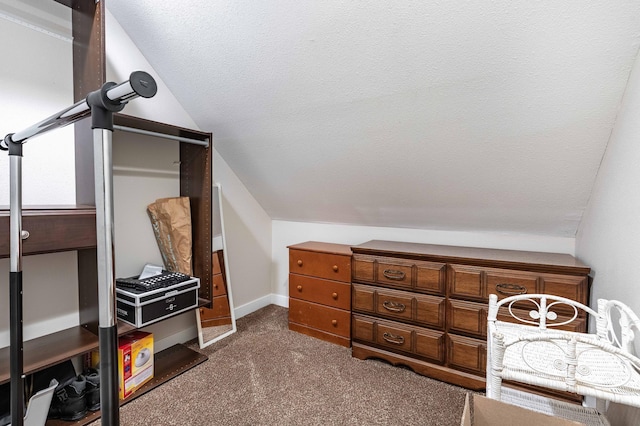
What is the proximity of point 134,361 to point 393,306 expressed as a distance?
1.71 metres

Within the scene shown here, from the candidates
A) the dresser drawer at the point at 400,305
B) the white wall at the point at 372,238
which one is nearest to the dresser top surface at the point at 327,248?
the white wall at the point at 372,238

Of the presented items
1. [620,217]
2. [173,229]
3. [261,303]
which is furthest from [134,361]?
[620,217]

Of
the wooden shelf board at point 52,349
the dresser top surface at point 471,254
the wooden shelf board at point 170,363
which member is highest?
the dresser top surface at point 471,254

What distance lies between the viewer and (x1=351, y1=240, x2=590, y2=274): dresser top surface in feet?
6.36

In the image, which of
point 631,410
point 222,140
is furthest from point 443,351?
point 222,140

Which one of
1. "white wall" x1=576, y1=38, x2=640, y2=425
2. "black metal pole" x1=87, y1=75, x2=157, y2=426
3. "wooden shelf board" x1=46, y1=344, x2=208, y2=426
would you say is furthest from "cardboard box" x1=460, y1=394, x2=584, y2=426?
"wooden shelf board" x1=46, y1=344, x2=208, y2=426

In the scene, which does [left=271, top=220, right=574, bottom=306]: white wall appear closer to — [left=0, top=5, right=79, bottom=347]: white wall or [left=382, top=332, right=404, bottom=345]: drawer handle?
[left=382, top=332, right=404, bottom=345]: drawer handle

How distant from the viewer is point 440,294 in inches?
85.6

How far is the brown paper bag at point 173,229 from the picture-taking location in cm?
236

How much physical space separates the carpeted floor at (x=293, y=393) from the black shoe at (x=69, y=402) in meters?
0.12

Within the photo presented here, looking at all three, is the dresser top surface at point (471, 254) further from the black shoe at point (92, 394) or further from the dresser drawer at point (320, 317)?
the black shoe at point (92, 394)

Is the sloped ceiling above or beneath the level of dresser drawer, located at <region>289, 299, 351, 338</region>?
above

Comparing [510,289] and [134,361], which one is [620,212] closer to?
[510,289]

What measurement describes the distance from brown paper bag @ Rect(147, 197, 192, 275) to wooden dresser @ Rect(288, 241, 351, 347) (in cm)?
90
